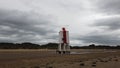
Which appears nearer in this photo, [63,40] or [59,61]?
[59,61]

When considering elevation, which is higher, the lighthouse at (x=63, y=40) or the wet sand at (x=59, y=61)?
the lighthouse at (x=63, y=40)

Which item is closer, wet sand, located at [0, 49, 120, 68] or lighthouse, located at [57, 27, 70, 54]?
wet sand, located at [0, 49, 120, 68]

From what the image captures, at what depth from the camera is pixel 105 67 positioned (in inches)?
802

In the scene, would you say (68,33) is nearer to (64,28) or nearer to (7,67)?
(64,28)

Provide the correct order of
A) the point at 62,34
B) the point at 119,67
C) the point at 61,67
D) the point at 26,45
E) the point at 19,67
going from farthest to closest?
the point at 26,45 < the point at 62,34 < the point at 19,67 < the point at 61,67 < the point at 119,67

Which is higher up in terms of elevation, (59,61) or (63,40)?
(63,40)

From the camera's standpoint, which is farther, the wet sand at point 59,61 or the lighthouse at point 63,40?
the lighthouse at point 63,40

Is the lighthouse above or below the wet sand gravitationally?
above

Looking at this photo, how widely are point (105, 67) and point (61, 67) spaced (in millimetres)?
→ 3549

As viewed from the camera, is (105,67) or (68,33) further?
(68,33)

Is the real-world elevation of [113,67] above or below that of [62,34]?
below

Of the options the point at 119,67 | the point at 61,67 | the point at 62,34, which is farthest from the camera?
the point at 62,34

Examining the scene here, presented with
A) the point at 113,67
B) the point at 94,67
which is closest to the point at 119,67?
the point at 113,67

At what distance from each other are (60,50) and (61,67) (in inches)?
1435
